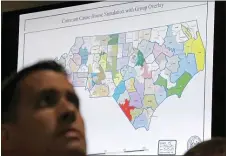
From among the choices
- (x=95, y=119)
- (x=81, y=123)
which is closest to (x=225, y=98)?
(x=95, y=119)


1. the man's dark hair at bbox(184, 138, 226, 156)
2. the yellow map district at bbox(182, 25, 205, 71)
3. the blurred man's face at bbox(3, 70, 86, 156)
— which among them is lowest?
the man's dark hair at bbox(184, 138, 226, 156)

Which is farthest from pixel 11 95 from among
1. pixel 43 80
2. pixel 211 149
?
pixel 211 149

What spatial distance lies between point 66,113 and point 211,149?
0.56 feet

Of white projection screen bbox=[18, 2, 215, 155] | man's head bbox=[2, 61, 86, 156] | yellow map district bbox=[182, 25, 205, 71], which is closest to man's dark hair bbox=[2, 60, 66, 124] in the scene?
man's head bbox=[2, 61, 86, 156]

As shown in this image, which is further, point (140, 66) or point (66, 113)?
point (140, 66)

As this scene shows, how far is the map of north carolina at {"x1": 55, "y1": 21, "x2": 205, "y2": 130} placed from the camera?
1.01 m

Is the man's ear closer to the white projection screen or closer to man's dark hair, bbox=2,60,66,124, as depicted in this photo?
man's dark hair, bbox=2,60,66,124

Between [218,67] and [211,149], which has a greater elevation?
[218,67]

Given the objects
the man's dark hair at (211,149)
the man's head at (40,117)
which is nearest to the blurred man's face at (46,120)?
the man's head at (40,117)

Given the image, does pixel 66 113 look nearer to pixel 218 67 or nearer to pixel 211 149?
pixel 211 149

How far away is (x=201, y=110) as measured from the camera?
966mm

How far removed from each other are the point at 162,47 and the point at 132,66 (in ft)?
0.25

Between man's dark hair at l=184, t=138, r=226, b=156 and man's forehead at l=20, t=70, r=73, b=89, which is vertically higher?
man's forehead at l=20, t=70, r=73, b=89

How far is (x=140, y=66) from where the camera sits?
104 centimetres
